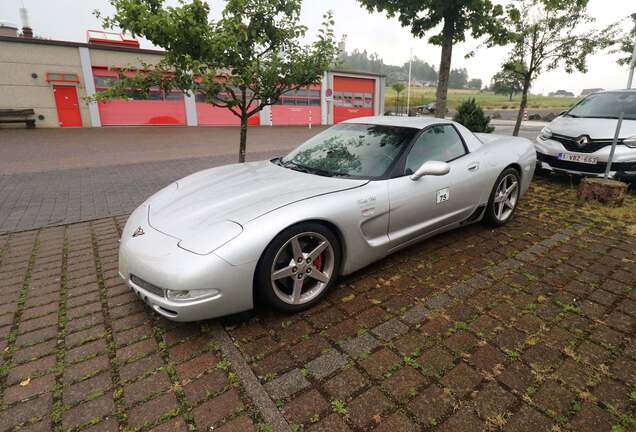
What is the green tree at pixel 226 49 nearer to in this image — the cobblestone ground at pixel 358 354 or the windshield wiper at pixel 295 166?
the windshield wiper at pixel 295 166

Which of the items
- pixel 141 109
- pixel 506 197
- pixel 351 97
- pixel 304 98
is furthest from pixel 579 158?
pixel 351 97

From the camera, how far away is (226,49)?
4688 mm

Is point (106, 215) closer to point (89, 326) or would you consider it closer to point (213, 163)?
point (89, 326)

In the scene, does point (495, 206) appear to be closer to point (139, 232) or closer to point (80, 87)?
point (139, 232)

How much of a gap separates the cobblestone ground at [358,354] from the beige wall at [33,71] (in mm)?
19859

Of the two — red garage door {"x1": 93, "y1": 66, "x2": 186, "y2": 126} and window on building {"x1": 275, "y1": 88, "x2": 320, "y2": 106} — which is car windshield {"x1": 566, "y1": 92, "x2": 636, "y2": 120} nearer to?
red garage door {"x1": 93, "y1": 66, "x2": 186, "y2": 126}

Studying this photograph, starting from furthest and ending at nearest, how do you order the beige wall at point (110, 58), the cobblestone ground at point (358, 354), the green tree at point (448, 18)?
the beige wall at point (110, 58) → the green tree at point (448, 18) → the cobblestone ground at point (358, 354)

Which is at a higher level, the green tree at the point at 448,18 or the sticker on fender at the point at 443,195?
the green tree at the point at 448,18

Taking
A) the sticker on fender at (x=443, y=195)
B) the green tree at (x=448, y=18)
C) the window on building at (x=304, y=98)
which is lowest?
the sticker on fender at (x=443, y=195)

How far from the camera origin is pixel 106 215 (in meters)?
4.85

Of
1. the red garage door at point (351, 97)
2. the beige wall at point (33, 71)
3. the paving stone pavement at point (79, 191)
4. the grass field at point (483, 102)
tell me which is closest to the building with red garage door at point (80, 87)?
the beige wall at point (33, 71)

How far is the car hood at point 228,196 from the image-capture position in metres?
2.36

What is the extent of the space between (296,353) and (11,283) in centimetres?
264

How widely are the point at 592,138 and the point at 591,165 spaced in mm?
404
